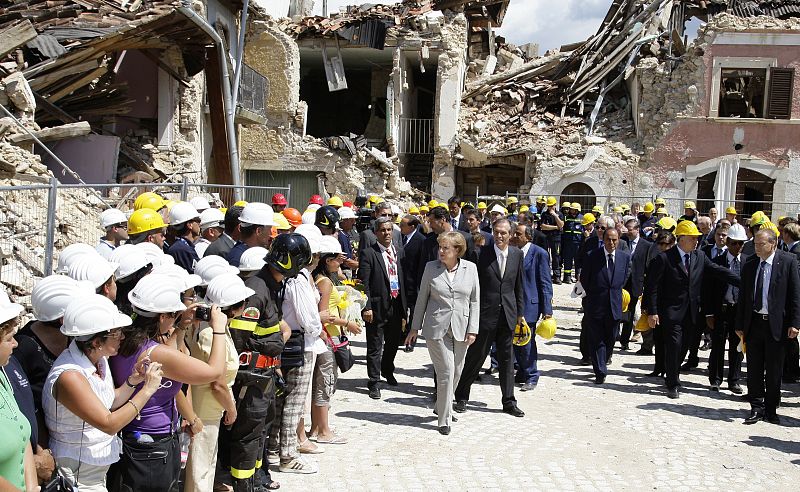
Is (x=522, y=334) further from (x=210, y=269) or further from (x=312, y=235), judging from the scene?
(x=210, y=269)

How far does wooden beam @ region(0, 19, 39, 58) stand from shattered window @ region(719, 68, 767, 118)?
2071 centimetres

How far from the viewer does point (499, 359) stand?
7.48 metres

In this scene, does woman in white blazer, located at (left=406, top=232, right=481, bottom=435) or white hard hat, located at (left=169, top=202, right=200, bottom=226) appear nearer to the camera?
woman in white blazer, located at (left=406, top=232, right=481, bottom=435)

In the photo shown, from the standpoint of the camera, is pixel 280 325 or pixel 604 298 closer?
pixel 280 325

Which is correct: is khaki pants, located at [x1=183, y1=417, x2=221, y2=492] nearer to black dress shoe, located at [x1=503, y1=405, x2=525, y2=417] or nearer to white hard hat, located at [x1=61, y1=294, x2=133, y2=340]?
white hard hat, located at [x1=61, y1=294, x2=133, y2=340]

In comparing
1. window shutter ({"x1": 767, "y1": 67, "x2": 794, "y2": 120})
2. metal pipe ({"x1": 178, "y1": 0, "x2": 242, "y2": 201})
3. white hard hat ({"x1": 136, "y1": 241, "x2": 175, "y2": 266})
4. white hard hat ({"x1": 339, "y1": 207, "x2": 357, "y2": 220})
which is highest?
window shutter ({"x1": 767, "y1": 67, "x2": 794, "y2": 120})

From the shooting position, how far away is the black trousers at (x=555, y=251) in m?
17.0

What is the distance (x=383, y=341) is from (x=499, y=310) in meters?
1.70

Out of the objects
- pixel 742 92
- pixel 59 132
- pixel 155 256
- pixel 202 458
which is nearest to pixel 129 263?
pixel 155 256

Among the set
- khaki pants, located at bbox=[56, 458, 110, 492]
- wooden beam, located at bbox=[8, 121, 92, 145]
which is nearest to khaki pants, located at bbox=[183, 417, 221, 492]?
khaki pants, located at bbox=[56, 458, 110, 492]

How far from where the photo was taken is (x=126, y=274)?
4500 millimetres

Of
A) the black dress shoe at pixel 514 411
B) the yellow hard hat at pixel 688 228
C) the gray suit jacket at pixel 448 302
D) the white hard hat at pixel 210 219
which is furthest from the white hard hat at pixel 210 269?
the yellow hard hat at pixel 688 228

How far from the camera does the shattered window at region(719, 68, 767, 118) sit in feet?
78.0

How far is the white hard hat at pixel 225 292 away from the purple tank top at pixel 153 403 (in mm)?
617
